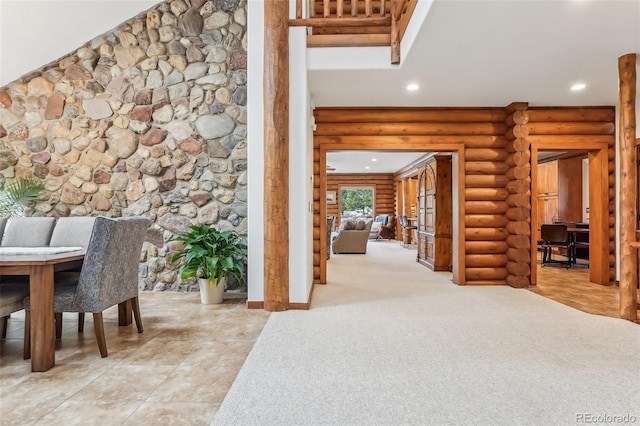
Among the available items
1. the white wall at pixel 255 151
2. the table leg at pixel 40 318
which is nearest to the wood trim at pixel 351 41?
the white wall at pixel 255 151

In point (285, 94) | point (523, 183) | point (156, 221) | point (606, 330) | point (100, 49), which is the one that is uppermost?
point (100, 49)

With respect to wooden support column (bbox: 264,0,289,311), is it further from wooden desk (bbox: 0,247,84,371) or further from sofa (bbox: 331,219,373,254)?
sofa (bbox: 331,219,373,254)

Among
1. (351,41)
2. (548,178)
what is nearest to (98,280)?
(351,41)

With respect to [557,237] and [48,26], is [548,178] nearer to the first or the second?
[557,237]

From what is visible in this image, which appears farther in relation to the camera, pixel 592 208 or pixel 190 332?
pixel 592 208

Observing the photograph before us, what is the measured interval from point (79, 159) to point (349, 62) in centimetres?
374

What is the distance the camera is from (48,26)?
4430 millimetres

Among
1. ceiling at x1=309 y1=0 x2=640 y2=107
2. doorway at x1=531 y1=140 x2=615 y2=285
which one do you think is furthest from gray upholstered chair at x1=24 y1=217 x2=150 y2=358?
doorway at x1=531 y1=140 x2=615 y2=285

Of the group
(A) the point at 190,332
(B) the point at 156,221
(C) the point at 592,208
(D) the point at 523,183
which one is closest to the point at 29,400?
(A) the point at 190,332

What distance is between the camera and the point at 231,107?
4512 mm

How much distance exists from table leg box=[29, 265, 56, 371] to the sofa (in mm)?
7067

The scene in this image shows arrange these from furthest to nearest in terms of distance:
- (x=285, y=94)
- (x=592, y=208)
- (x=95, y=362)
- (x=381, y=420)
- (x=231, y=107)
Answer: (x=592, y=208) < (x=231, y=107) < (x=285, y=94) < (x=95, y=362) < (x=381, y=420)

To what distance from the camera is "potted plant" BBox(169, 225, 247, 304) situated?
3.92 meters

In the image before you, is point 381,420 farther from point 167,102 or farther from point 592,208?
point 592,208
